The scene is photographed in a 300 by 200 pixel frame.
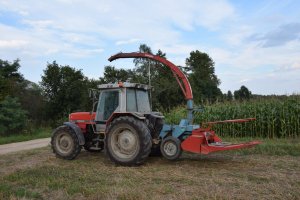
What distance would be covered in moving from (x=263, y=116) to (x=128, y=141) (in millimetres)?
8033

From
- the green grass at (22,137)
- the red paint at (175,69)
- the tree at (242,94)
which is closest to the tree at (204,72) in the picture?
the tree at (242,94)

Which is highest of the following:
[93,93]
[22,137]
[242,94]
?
[242,94]

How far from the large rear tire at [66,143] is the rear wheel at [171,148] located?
2.51 metres

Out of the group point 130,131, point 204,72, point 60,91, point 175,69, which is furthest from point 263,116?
point 204,72

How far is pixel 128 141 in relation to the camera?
943 cm

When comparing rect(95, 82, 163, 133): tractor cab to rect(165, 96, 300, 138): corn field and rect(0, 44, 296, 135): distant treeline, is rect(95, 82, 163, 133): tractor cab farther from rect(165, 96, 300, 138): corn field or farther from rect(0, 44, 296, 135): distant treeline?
rect(0, 44, 296, 135): distant treeline

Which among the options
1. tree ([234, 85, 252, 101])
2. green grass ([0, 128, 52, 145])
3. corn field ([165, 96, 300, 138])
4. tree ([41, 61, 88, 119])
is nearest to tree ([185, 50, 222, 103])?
tree ([234, 85, 252, 101])

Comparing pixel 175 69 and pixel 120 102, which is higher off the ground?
pixel 175 69


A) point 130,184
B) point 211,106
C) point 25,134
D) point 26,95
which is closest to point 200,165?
point 130,184

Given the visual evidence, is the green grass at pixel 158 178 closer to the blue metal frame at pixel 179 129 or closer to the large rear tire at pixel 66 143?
the large rear tire at pixel 66 143

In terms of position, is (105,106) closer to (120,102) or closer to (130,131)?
(120,102)

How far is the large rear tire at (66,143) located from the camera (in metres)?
Answer: 10.3

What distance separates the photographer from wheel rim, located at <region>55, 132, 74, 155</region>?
10.4 meters

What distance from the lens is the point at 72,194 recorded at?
637 cm
